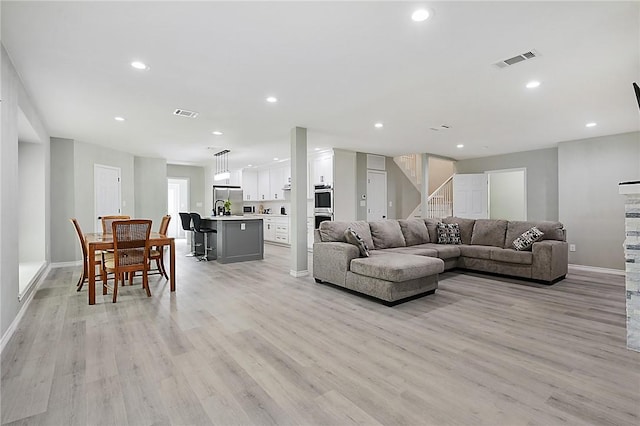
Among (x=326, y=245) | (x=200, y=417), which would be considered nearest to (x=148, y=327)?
(x=200, y=417)

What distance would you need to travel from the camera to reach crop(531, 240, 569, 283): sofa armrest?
4.38m

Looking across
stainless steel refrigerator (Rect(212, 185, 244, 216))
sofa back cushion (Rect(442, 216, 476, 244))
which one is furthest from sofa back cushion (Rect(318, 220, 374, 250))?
stainless steel refrigerator (Rect(212, 185, 244, 216))

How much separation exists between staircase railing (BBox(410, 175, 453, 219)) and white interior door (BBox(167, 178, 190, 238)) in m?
7.79

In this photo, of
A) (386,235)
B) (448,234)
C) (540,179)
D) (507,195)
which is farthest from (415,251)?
(507,195)

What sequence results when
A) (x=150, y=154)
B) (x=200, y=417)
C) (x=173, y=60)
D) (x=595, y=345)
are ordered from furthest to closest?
1. (x=150, y=154)
2. (x=173, y=60)
3. (x=595, y=345)
4. (x=200, y=417)

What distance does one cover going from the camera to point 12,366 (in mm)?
2160

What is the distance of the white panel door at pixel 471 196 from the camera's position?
7.86 m

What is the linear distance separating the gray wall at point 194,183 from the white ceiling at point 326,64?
4462mm

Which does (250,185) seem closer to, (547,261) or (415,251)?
(415,251)

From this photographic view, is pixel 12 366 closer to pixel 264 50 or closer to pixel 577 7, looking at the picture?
pixel 264 50

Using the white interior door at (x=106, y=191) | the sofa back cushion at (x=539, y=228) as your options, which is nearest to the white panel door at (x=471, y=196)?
the sofa back cushion at (x=539, y=228)

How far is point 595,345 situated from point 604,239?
433 centimetres

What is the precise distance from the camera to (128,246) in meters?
3.76


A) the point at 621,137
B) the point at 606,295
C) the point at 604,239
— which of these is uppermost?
the point at 621,137
